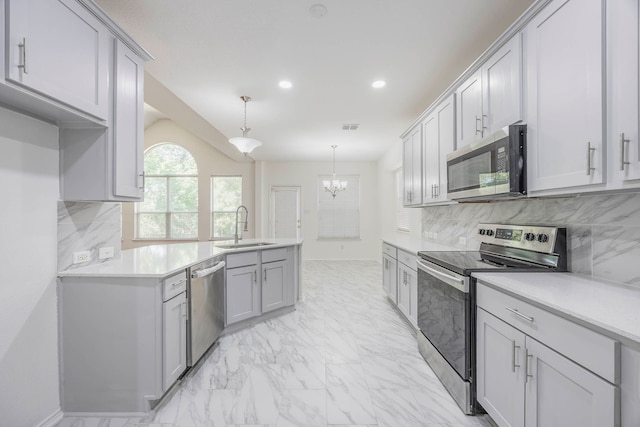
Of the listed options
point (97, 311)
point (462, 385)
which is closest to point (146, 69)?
point (97, 311)

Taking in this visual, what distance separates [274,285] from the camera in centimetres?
333

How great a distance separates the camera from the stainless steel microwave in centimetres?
167

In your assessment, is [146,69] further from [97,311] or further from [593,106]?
[593,106]

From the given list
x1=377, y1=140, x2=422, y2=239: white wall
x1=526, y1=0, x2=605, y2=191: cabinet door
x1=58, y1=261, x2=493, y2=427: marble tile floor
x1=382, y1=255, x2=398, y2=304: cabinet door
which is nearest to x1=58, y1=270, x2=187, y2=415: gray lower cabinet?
x1=58, y1=261, x2=493, y2=427: marble tile floor

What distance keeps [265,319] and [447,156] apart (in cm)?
264

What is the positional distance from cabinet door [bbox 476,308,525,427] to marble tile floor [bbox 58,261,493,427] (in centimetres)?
28

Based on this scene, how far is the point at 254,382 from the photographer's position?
6.97ft

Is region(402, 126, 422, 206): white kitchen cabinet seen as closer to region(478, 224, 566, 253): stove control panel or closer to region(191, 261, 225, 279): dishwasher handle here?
region(478, 224, 566, 253): stove control panel

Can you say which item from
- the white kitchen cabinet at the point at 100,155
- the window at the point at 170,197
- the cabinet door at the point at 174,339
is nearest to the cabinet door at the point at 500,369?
the cabinet door at the point at 174,339

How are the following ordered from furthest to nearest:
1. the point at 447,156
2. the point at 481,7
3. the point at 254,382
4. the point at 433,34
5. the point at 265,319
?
the point at 265,319 → the point at 447,156 → the point at 433,34 → the point at 254,382 → the point at 481,7

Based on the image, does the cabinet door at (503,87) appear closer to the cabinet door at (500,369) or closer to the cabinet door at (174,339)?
the cabinet door at (500,369)

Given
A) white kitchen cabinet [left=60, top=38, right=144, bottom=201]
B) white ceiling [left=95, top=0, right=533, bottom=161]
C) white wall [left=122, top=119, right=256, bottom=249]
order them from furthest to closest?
white wall [left=122, top=119, right=256, bottom=249]
white ceiling [left=95, top=0, right=533, bottom=161]
white kitchen cabinet [left=60, top=38, right=144, bottom=201]

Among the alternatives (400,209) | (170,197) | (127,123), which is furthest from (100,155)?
(170,197)

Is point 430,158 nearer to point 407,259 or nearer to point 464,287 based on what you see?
point 407,259
